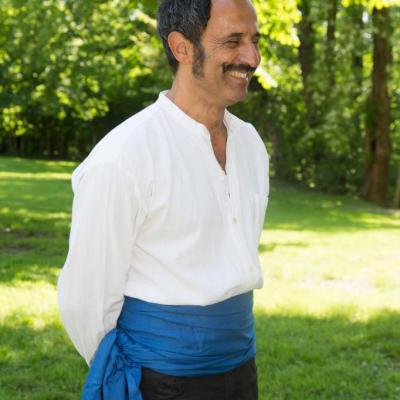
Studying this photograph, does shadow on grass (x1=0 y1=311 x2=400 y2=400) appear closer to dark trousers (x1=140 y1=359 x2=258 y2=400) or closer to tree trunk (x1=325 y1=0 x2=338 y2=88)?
dark trousers (x1=140 y1=359 x2=258 y2=400)

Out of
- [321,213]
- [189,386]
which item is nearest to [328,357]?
[189,386]

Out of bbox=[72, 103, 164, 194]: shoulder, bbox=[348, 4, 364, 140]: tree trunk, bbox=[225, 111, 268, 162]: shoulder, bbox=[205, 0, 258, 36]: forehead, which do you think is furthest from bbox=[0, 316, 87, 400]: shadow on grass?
bbox=[348, 4, 364, 140]: tree trunk

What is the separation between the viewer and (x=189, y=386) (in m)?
2.31

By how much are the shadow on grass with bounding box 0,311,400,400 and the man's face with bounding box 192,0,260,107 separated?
3.35 meters

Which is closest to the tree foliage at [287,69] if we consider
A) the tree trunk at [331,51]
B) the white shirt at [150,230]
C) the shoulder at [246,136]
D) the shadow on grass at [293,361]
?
the tree trunk at [331,51]

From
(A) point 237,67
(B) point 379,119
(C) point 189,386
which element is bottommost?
(B) point 379,119

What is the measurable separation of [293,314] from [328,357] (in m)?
1.32

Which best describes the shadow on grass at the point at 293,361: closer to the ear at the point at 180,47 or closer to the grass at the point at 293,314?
the grass at the point at 293,314

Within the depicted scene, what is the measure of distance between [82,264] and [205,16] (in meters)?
0.80

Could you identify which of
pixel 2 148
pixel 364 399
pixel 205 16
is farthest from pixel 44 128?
pixel 205 16

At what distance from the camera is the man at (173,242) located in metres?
2.23

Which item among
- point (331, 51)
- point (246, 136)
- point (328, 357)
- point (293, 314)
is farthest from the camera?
point (331, 51)

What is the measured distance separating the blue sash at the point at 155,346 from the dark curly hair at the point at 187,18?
0.76 m

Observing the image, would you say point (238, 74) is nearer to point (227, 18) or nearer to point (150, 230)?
point (227, 18)
